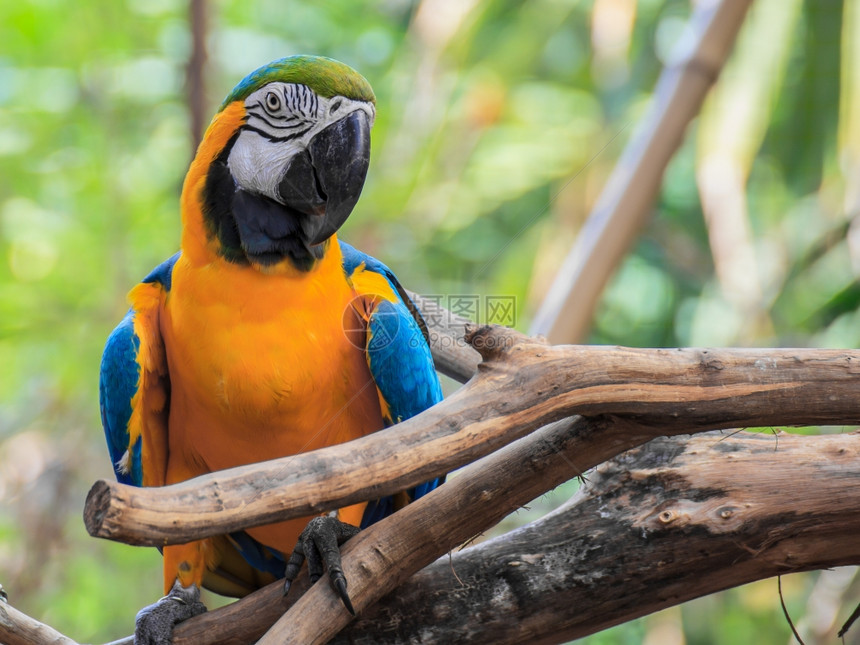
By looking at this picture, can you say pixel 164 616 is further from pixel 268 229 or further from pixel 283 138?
pixel 283 138

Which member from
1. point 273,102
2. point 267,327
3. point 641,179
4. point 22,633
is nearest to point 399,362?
point 267,327

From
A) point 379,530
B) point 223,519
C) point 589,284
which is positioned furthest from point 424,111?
point 223,519

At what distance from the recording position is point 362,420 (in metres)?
2.03

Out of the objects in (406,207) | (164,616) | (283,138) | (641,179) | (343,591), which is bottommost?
(343,591)

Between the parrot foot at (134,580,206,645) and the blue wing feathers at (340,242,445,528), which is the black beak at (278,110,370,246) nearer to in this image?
the blue wing feathers at (340,242,445,528)

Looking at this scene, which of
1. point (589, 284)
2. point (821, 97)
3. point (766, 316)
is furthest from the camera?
point (821, 97)

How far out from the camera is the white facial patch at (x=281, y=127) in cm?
172

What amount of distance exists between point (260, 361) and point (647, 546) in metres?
0.94

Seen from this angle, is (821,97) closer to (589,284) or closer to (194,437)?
(589,284)

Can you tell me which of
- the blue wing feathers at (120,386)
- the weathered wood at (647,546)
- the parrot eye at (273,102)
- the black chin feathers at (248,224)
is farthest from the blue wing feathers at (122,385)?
the weathered wood at (647,546)

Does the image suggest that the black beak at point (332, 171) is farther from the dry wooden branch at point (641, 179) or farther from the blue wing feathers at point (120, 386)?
the dry wooden branch at point (641, 179)

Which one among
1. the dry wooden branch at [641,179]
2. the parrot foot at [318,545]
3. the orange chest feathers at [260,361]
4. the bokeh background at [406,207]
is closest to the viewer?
the parrot foot at [318,545]

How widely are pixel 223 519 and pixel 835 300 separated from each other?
340cm

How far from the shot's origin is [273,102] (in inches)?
68.6
